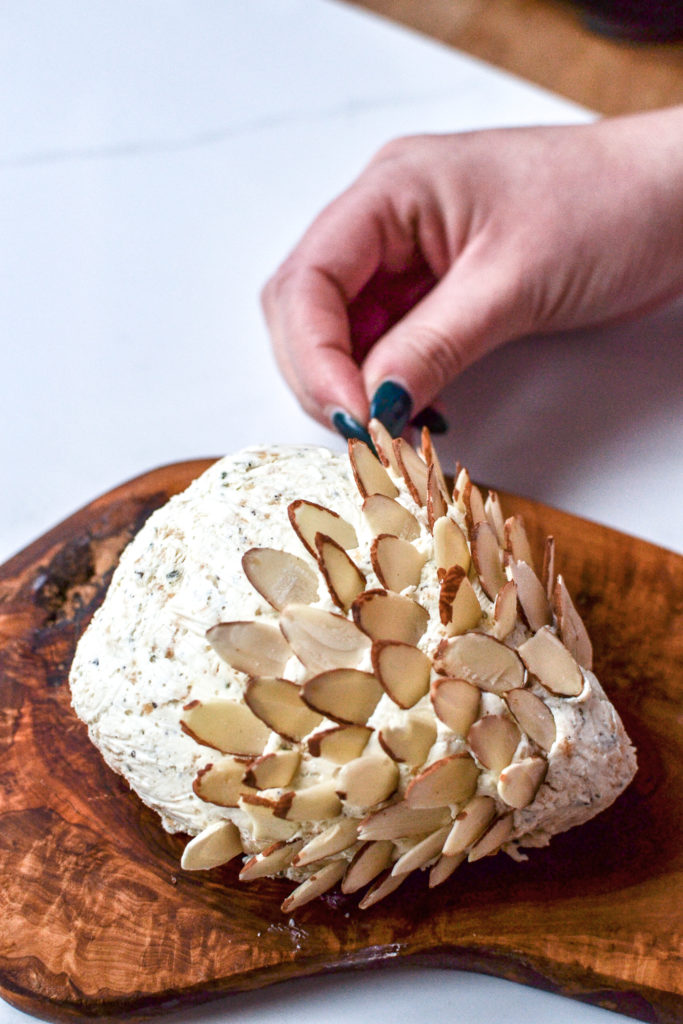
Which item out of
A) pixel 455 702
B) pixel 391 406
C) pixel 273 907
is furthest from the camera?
pixel 391 406

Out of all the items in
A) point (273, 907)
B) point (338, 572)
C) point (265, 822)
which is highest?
point (338, 572)

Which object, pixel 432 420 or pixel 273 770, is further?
pixel 432 420

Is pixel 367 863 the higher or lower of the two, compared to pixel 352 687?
lower

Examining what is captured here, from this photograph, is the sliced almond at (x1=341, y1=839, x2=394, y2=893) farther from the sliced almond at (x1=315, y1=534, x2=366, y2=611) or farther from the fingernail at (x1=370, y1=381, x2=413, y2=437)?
the fingernail at (x1=370, y1=381, x2=413, y2=437)

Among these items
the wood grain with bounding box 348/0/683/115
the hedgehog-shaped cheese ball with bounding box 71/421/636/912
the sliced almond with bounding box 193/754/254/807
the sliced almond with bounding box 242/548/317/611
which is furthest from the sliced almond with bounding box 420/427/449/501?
the wood grain with bounding box 348/0/683/115

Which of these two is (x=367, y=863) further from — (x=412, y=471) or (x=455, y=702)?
(x=412, y=471)

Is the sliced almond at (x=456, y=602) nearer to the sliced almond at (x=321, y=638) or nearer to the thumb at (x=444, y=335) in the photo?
the sliced almond at (x=321, y=638)

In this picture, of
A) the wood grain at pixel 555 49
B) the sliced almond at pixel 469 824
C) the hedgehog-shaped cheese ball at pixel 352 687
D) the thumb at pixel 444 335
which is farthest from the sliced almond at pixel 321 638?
the wood grain at pixel 555 49

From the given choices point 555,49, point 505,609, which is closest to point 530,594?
point 505,609

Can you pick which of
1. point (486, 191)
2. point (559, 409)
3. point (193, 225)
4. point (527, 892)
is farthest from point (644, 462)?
point (193, 225)
